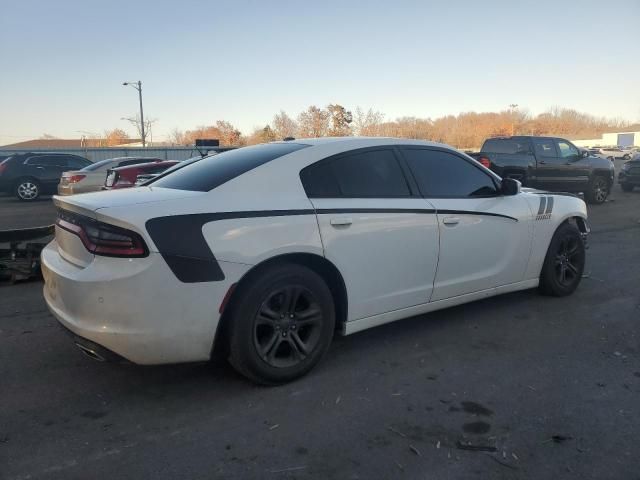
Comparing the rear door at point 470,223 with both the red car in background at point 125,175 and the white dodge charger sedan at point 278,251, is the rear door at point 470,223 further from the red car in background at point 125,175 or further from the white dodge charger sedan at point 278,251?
the red car in background at point 125,175

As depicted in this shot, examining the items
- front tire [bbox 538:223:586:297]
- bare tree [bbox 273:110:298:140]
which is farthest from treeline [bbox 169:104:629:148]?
front tire [bbox 538:223:586:297]

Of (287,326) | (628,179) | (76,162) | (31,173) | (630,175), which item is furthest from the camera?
(76,162)

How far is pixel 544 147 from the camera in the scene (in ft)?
43.8

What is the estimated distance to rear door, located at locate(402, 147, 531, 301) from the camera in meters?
4.05

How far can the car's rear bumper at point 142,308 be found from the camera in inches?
110

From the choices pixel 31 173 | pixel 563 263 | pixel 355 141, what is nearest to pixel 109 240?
pixel 355 141

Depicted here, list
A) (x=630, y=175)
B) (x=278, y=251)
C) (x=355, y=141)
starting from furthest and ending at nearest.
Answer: (x=630, y=175) → (x=355, y=141) → (x=278, y=251)

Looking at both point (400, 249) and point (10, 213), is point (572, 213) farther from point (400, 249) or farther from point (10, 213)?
point (10, 213)

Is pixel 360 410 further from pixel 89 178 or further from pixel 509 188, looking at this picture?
Answer: pixel 89 178

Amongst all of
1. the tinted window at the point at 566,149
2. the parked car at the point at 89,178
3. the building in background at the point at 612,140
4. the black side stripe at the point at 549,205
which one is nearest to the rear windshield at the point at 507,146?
the tinted window at the point at 566,149

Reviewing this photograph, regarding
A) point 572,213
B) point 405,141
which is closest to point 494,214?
point 405,141

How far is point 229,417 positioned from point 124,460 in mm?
610

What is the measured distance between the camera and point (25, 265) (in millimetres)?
5887

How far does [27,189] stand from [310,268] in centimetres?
1641
